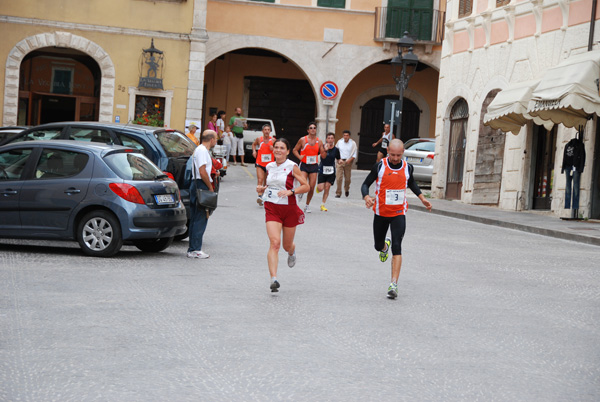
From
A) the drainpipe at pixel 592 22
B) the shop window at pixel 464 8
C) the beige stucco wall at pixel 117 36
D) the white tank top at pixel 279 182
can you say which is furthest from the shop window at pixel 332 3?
the white tank top at pixel 279 182

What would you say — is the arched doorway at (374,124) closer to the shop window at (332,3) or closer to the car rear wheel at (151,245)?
the shop window at (332,3)

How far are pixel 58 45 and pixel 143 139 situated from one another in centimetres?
2177

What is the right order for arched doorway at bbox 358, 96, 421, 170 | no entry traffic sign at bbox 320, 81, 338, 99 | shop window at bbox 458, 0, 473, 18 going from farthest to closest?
1. arched doorway at bbox 358, 96, 421, 170
2. no entry traffic sign at bbox 320, 81, 338, 99
3. shop window at bbox 458, 0, 473, 18

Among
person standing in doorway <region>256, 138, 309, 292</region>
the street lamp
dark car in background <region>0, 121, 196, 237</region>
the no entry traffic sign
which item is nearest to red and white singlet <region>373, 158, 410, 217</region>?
person standing in doorway <region>256, 138, 309, 292</region>

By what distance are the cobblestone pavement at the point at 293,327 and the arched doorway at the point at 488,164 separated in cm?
1293

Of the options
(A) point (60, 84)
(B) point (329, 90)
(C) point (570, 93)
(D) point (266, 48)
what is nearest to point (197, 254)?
(C) point (570, 93)

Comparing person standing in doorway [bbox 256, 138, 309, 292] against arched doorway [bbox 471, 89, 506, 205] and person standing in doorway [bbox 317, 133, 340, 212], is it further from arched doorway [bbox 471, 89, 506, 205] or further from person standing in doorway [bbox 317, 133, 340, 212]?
arched doorway [bbox 471, 89, 506, 205]

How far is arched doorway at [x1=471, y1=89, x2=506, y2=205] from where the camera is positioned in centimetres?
2695

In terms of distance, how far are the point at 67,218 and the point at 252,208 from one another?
30.8 feet

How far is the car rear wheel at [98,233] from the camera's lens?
475 inches

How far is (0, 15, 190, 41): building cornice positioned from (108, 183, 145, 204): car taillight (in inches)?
922

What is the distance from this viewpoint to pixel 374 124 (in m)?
44.2

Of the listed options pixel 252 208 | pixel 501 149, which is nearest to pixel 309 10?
pixel 501 149

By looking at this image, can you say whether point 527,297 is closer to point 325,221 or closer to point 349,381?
point 349,381
